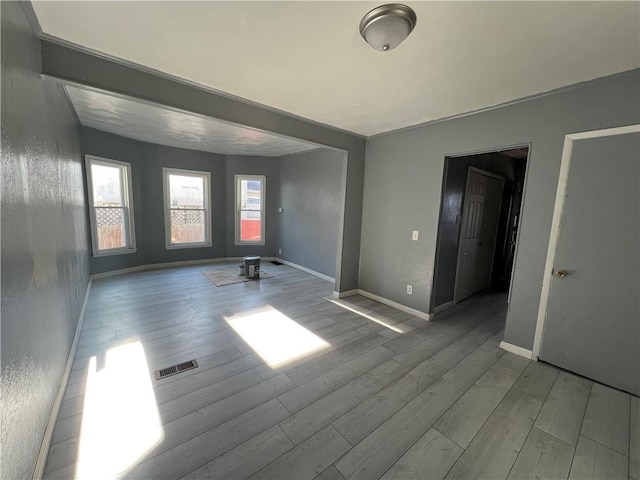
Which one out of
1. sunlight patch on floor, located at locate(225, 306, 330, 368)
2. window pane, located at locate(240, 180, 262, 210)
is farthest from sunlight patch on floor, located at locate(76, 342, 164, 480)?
window pane, located at locate(240, 180, 262, 210)

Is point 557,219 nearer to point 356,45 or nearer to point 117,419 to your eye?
point 356,45

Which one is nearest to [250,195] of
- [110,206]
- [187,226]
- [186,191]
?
[186,191]

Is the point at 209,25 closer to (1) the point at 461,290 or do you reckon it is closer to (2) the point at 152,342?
(2) the point at 152,342

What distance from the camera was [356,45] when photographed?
5.79ft

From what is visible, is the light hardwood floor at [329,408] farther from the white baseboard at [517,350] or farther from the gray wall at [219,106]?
the gray wall at [219,106]

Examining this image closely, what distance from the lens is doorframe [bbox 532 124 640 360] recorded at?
7.06 feet

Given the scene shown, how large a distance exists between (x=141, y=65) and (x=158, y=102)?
28 centimetres

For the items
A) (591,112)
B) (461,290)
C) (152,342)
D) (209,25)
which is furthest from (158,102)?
(461,290)

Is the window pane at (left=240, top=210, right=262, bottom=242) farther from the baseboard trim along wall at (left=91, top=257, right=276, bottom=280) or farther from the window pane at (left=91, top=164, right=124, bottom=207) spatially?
the window pane at (left=91, top=164, right=124, bottom=207)

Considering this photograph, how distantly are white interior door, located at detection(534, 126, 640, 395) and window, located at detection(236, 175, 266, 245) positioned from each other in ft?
18.3

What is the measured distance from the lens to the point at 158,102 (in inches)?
89.2

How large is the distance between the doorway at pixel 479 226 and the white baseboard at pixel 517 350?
883 mm

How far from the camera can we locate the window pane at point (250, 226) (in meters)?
6.52

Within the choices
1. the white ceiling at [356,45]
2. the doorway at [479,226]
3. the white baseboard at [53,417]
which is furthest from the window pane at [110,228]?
the doorway at [479,226]
